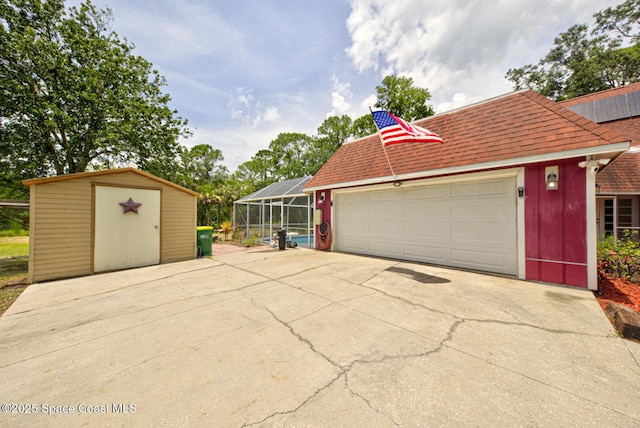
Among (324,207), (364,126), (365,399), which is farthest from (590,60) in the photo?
(365,399)

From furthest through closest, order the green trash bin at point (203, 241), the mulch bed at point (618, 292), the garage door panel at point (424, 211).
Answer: the green trash bin at point (203, 241), the garage door panel at point (424, 211), the mulch bed at point (618, 292)

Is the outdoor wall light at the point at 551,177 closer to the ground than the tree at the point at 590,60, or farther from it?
closer to the ground

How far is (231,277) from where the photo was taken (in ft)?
18.4

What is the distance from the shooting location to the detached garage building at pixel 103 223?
5.51 metres

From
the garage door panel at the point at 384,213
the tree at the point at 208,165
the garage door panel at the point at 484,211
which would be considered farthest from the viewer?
the tree at the point at 208,165

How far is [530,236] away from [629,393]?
3.91 m

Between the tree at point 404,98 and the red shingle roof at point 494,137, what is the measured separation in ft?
54.7

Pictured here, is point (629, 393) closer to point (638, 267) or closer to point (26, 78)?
point (638, 267)

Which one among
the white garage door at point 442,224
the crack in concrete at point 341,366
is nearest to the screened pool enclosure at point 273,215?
the white garage door at point 442,224

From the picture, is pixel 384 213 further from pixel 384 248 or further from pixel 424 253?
pixel 424 253

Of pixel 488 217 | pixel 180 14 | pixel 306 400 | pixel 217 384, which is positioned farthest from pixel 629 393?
pixel 180 14

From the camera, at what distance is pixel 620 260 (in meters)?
5.02

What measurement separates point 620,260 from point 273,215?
1451 cm

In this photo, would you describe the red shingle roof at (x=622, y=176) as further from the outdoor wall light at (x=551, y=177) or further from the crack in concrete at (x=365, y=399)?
the crack in concrete at (x=365, y=399)
